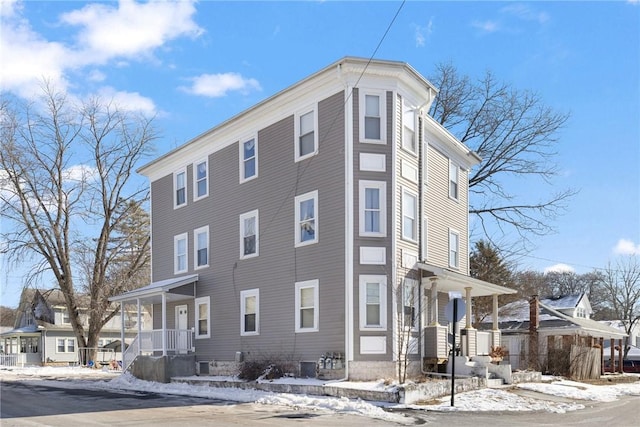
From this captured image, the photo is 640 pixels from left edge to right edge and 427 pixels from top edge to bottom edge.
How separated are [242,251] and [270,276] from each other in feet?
6.85

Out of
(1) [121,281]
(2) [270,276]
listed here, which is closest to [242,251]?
(2) [270,276]

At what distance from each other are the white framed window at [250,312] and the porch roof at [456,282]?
6140mm

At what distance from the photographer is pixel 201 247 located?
87.2ft

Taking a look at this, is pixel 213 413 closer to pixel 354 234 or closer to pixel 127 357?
pixel 354 234

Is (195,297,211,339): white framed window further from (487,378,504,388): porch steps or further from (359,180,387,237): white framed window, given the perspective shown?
(487,378,504,388): porch steps

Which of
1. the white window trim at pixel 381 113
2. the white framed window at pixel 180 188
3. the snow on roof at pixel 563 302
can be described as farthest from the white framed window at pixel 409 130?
the snow on roof at pixel 563 302

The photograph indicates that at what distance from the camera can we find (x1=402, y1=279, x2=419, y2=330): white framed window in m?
20.2

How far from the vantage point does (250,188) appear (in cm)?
2400

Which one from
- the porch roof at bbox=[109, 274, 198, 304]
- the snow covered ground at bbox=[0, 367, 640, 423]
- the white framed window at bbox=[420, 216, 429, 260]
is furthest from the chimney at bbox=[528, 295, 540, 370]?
the porch roof at bbox=[109, 274, 198, 304]

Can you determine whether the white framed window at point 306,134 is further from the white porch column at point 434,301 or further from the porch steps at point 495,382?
the porch steps at point 495,382

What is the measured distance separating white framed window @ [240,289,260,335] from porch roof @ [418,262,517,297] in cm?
614

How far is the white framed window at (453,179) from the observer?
84.1ft

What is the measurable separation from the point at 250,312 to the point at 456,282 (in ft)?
24.6

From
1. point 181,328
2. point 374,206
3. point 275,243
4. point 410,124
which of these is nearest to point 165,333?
point 181,328
